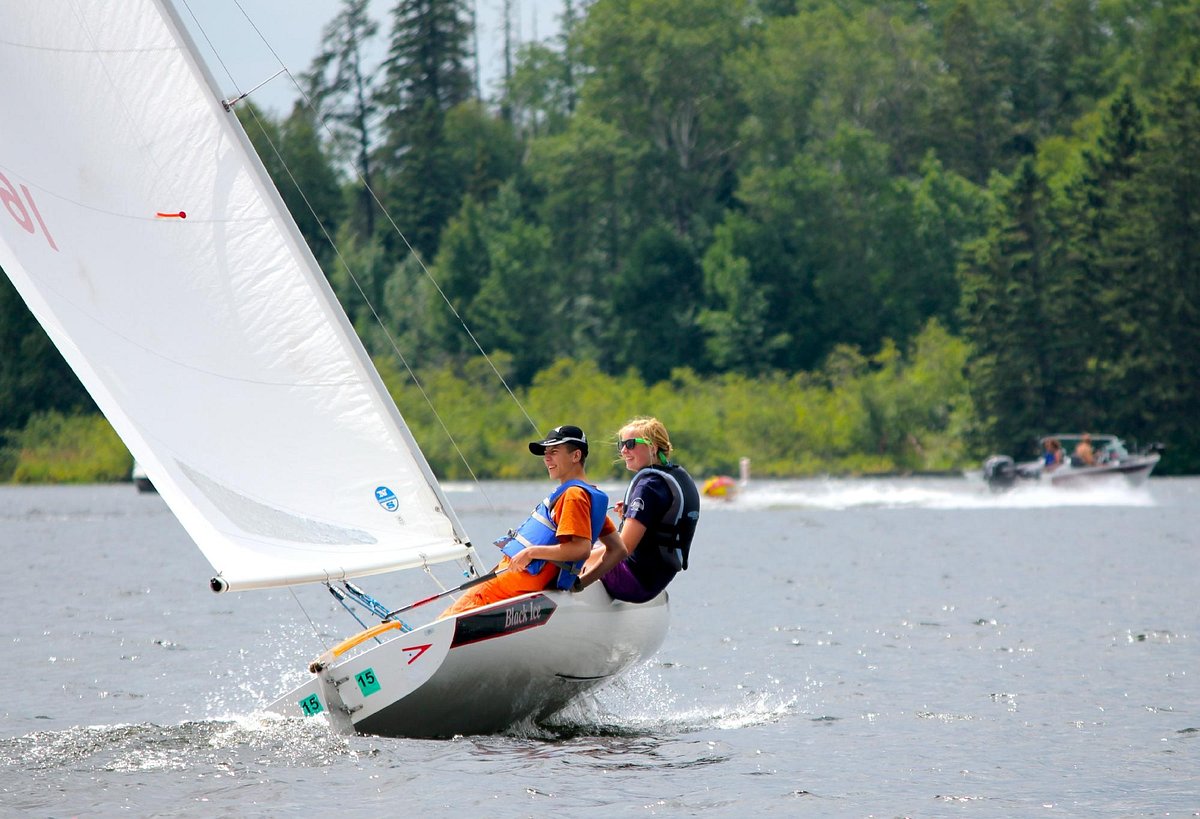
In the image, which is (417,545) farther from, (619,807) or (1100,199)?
(1100,199)

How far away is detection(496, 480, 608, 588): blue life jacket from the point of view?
10.3 meters

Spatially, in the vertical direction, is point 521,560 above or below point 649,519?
below

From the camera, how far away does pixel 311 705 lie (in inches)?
412

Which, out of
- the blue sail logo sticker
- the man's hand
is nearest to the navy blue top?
the man's hand

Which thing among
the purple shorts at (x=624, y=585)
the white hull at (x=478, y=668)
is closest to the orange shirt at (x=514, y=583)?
the white hull at (x=478, y=668)

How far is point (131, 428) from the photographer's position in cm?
982

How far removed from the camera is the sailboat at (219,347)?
984 centimetres

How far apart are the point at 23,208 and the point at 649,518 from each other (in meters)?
3.93

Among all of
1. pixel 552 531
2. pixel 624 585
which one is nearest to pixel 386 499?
pixel 552 531

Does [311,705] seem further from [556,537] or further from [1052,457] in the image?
[1052,457]

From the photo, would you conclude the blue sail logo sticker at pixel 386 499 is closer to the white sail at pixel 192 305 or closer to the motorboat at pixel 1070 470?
the white sail at pixel 192 305

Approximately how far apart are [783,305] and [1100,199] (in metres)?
14.6

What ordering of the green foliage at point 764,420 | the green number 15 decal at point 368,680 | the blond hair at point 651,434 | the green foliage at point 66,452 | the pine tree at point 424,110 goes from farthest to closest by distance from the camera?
the pine tree at point 424,110, the green foliage at point 764,420, the green foliage at point 66,452, the blond hair at point 651,434, the green number 15 decal at point 368,680

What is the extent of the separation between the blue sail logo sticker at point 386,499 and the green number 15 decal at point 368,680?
3.03ft
